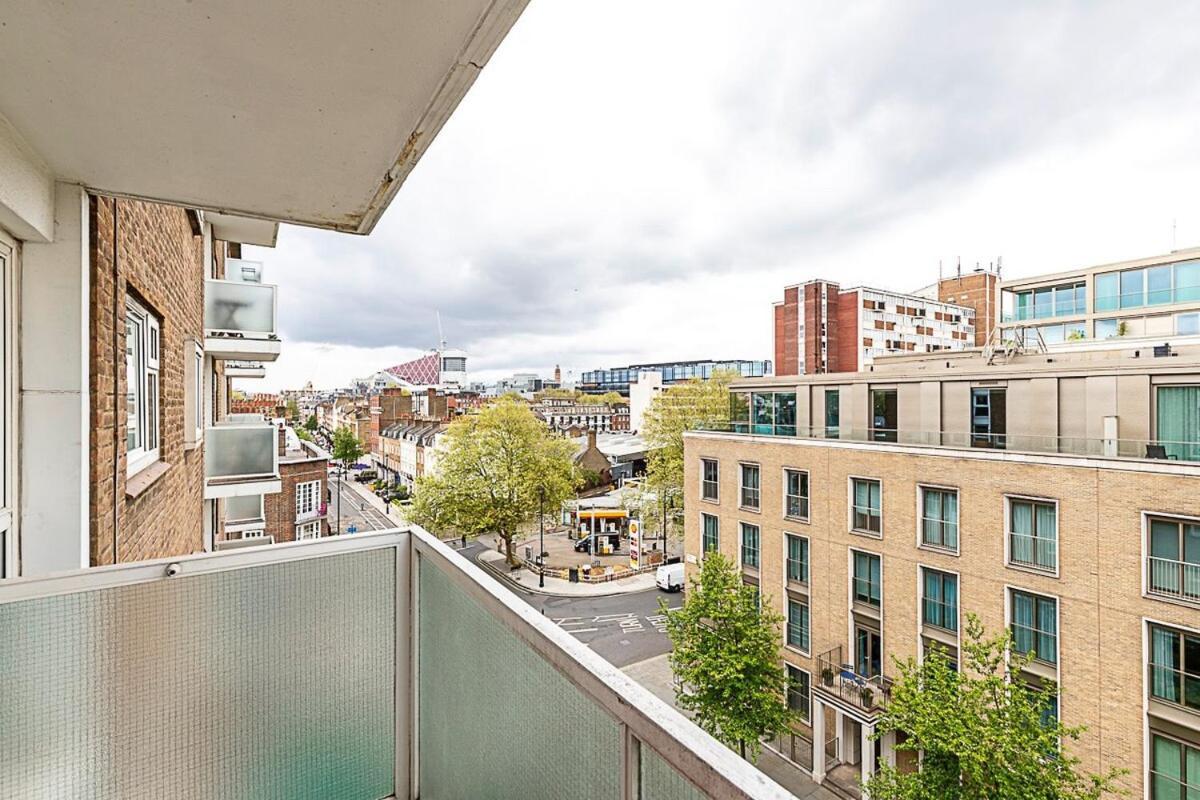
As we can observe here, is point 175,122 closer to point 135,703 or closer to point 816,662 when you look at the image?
point 135,703

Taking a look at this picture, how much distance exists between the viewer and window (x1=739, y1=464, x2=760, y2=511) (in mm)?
13219

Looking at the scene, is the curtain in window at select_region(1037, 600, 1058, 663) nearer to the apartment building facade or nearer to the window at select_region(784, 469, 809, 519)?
the apartment building facade

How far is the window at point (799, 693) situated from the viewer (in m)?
12.0

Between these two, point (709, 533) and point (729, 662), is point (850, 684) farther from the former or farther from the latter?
point (709, 533)

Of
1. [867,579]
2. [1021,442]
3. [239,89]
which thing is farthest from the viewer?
[867,579]

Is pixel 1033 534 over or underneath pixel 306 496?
over

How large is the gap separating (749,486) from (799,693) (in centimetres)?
477

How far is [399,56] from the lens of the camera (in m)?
1.09

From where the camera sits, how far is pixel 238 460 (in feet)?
19.5

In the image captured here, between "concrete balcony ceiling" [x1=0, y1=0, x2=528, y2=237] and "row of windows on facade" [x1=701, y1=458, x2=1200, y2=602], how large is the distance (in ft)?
34.9

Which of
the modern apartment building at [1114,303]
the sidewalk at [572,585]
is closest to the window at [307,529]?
the sidewalk at [572,585]

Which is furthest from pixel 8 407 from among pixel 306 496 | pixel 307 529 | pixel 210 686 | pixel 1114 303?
pixel 1114 303

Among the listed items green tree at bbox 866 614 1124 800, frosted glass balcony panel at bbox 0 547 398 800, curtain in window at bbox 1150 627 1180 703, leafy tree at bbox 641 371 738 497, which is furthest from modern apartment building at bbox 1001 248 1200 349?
frosted glass balcony panel at bbox 0 547 398 800

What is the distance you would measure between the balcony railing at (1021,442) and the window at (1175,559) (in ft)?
3.10
